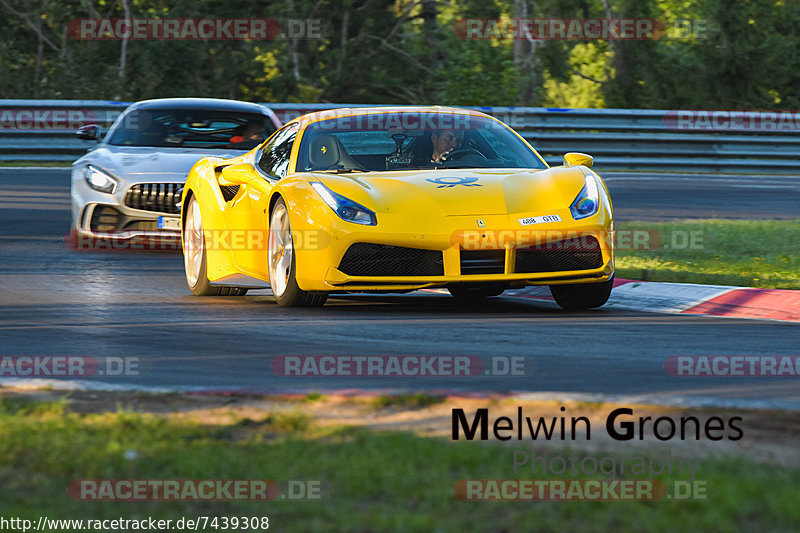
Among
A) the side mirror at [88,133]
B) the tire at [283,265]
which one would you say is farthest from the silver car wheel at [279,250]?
the side mirror at [88,133]

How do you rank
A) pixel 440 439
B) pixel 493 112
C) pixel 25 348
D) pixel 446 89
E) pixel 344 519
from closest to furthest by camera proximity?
1. pixel 344 519
2. pixel 440 439
3. pixel 25 348
4. pixel 493 112
5. pixel 446 89

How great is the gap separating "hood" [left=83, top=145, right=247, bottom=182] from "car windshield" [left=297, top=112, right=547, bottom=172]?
108 inches

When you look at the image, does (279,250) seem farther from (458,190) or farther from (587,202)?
(587,202)

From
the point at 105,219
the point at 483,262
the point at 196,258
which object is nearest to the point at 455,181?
the point at 483,262

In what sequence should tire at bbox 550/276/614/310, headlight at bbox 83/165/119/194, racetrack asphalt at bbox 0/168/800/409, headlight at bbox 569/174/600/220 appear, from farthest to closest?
1. headlight at bbox 83/165/119/194
2. tire at bbox 550/276/614/310
3. headlight at bbox 569/174/600/220
4. racetrack asphalt at bbox 0/168/800/409

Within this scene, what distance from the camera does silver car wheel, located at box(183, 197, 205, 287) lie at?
404 inches

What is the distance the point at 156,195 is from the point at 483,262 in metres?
4.80

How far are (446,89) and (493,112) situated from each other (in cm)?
447

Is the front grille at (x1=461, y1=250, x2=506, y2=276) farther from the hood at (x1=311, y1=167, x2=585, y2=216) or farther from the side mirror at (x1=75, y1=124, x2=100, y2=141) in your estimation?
the side mirror at (x1=75, y1=124, x2=100, y2=141)

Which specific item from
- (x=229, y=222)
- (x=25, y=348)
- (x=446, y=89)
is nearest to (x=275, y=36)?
(x=446, y=89)

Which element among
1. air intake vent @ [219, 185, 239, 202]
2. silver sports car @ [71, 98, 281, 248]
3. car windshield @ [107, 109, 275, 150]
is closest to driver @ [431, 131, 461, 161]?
air intake vent @ [219, 185, 239, 202]

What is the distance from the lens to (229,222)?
32.2 ft

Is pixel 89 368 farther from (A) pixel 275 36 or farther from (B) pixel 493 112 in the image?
(A) pixel 275 36

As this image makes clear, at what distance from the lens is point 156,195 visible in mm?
12242
